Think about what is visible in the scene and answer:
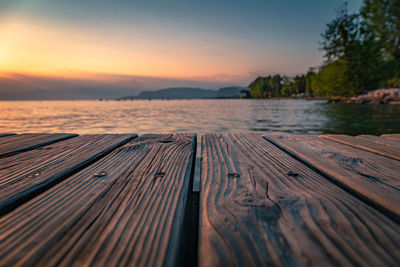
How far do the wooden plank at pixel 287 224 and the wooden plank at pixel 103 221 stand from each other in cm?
12

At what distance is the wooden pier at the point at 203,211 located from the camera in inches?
21.7

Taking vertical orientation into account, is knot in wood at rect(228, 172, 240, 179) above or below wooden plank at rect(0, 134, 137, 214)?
below

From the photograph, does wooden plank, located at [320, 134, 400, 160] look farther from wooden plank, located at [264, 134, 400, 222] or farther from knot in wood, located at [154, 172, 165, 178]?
knot in wood, located at [154, 172, 165, 178]

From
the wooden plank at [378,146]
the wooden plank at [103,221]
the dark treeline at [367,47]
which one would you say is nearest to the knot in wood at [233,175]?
the wooden plank at [103,221]

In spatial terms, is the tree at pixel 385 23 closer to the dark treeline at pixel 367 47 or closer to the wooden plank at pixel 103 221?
the dark treeline at pixel 367 47

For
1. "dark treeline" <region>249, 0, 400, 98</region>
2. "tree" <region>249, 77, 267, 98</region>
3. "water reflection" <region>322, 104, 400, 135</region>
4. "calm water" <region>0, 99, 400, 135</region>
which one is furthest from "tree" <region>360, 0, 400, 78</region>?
"tree" <region>249, 77, 267, 98</region>

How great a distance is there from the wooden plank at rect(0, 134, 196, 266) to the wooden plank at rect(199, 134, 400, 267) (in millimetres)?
120

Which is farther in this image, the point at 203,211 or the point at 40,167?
the point at 40,167

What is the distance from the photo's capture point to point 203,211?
0.75 meters

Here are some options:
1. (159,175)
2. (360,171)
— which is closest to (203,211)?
(159,175)

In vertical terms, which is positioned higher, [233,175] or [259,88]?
[259,88]

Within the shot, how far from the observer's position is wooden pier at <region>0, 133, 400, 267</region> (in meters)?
0.55

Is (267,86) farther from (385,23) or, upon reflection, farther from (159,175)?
(159,175)

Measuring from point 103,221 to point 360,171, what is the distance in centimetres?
135
